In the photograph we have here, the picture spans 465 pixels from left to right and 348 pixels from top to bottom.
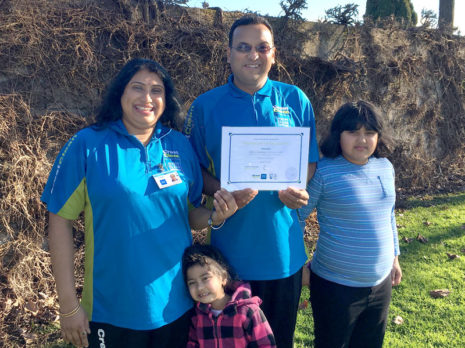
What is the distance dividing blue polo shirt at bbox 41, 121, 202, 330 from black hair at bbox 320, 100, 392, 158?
1.09m

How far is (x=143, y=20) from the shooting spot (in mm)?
4816

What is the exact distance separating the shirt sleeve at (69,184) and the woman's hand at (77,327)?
1.60 ft

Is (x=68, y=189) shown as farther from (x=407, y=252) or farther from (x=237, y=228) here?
(x=407, y=252)

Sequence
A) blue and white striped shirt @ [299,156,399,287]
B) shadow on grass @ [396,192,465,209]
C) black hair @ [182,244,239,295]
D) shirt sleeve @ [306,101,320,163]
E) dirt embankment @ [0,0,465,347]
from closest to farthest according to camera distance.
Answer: black hair @ [182,244,239,295]
blue and white striped shirt @ [299,156,399,287]
shirt sleeve @ [306,101,320,163]
dirt embankment @ [0,0,465,347]
shadow on grass @ [396,192,465,209]

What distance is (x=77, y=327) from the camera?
5.85 ft

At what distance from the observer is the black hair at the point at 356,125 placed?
2.28 meters

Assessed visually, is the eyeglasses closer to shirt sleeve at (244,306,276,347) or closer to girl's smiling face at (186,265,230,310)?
girl's smiling face at (186,265,230,310)

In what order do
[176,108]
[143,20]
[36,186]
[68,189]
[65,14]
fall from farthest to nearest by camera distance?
[143,20]
[65,14]
[36,186]
[176,108]
[68,189]

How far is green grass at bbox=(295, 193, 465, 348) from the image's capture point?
331cm

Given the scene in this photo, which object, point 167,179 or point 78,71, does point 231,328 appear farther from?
point 78,71

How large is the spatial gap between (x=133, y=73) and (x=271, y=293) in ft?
4.95

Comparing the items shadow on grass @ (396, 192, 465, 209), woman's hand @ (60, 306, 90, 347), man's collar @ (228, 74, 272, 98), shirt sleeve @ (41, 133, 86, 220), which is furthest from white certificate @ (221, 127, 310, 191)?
shadow on grass @ (396, 192, 465, 209)

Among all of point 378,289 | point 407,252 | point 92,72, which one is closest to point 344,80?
point 407,252

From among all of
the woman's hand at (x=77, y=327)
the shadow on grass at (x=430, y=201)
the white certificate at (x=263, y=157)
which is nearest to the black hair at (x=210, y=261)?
the white certificate at (x=263, y=157)
